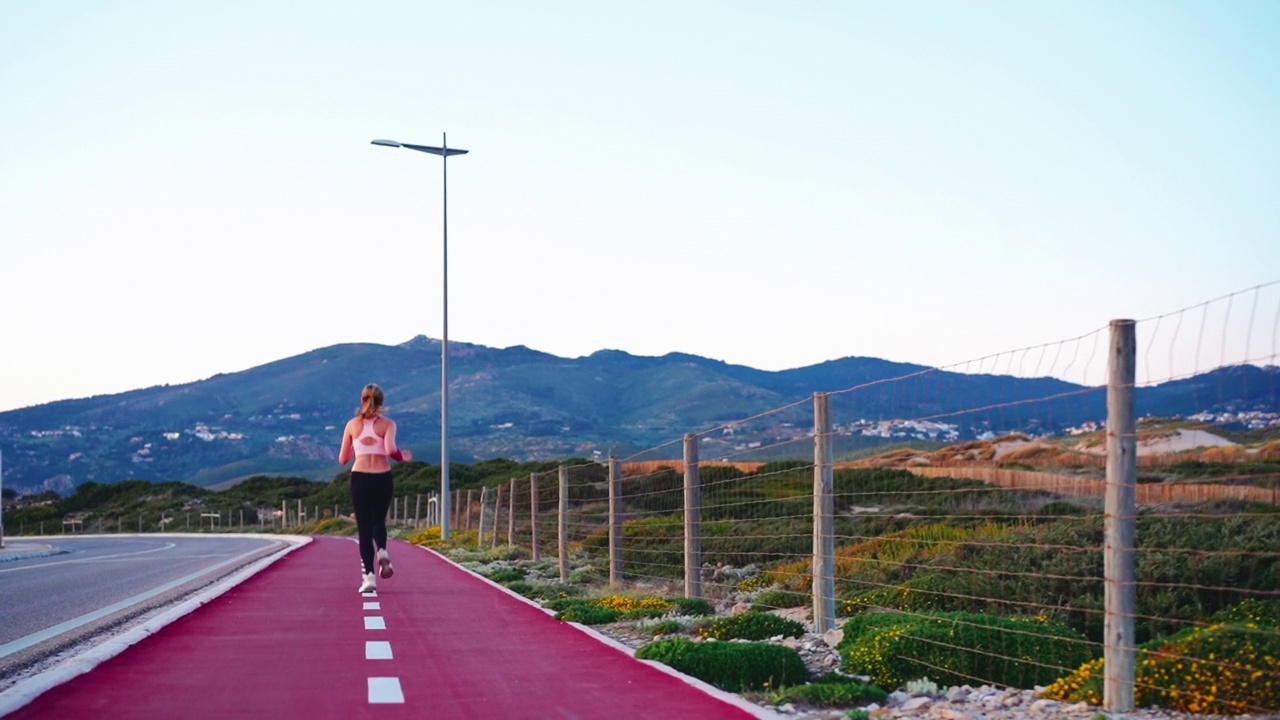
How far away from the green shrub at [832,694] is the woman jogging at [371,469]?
7.43 metres

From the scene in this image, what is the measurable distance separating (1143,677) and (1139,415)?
136 cm

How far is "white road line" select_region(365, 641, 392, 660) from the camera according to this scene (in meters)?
9.18

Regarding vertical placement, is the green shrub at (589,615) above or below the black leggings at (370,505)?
below

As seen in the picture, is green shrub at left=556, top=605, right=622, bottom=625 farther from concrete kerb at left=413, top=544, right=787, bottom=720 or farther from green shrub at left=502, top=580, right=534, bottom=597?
green shrub at left=502, top=580, right=534, bottom=597

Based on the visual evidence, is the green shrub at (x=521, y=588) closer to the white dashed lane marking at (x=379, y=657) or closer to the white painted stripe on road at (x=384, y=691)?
the white dashed lane marking at (x=379, y=657)

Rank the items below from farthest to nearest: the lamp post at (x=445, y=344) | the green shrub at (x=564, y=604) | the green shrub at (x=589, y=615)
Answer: the lamp post at (x=445, y=344) < the green shrub at (x=564, y=604) < the green shrub at (x=589, y=615)

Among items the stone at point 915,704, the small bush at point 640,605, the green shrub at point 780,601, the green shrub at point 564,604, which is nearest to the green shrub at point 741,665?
the stone at point 915,704

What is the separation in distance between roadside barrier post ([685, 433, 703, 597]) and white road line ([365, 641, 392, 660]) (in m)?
3.98

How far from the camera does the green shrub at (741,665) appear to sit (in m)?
8.21

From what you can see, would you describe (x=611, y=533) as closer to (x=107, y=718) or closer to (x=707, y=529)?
(x=707, y=529)

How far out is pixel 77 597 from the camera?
17172 mm

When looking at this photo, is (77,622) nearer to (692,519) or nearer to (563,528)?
(692,519)

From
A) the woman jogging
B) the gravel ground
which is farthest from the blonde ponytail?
the gravel ground

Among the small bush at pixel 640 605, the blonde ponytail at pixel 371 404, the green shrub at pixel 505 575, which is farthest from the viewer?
the green shrub at pixel 505 575
